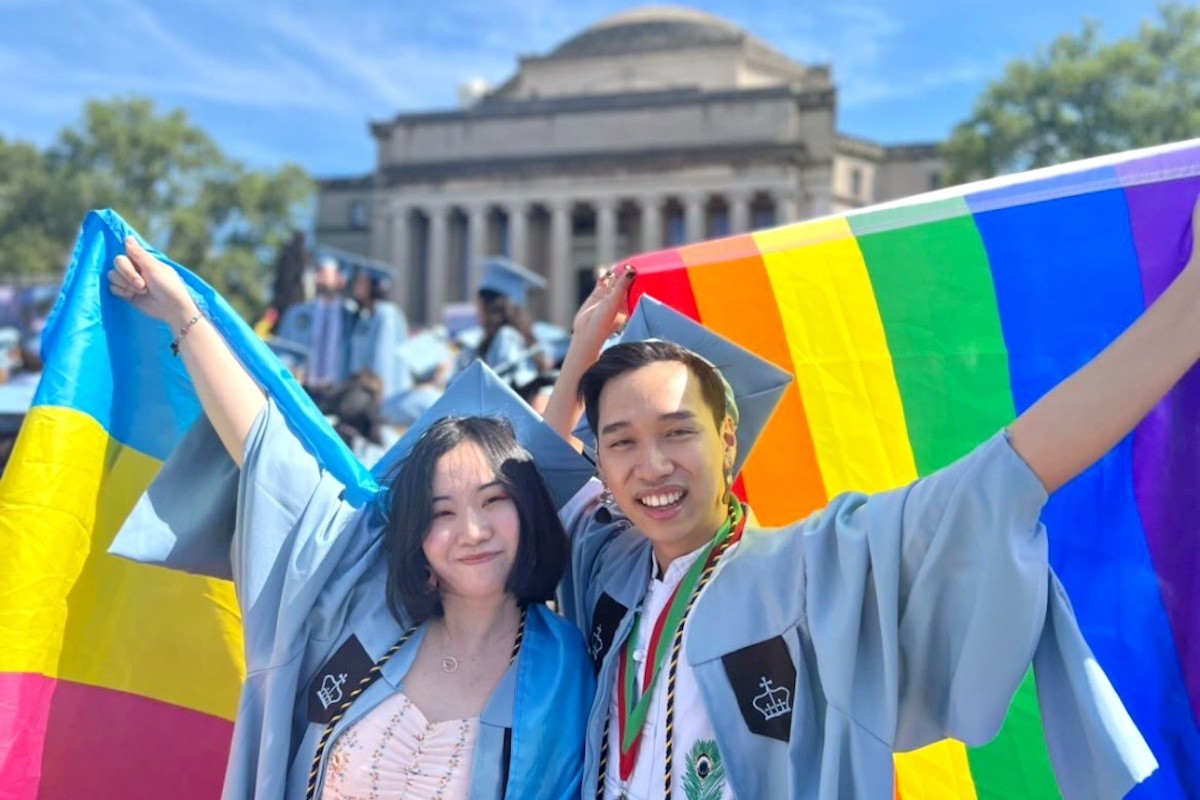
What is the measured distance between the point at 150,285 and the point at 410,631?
108cm

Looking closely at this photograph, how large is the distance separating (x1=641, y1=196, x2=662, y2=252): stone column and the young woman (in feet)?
138

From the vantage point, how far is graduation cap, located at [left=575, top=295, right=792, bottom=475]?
219 centimetres

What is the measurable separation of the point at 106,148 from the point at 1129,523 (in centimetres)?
5182

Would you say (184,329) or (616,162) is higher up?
(616,162)

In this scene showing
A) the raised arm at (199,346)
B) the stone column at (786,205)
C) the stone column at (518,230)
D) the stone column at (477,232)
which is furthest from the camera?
the stone column at (477,232)

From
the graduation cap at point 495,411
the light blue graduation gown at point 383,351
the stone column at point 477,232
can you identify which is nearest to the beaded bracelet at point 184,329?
the graduation cap at point 495,411

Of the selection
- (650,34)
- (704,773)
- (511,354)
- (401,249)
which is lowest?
(704,773)

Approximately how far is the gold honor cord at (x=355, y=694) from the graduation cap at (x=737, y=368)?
57 cm

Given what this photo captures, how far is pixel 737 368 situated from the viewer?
7.22 ft

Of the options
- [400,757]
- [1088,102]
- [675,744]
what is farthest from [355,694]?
[1088,102]

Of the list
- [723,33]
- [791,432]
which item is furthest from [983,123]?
[791,432]

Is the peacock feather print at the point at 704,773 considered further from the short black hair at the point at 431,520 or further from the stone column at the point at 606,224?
the stone column at the point at 606,224

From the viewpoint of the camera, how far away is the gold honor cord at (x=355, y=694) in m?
2.09

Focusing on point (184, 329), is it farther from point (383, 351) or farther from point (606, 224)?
point (606, 224)
